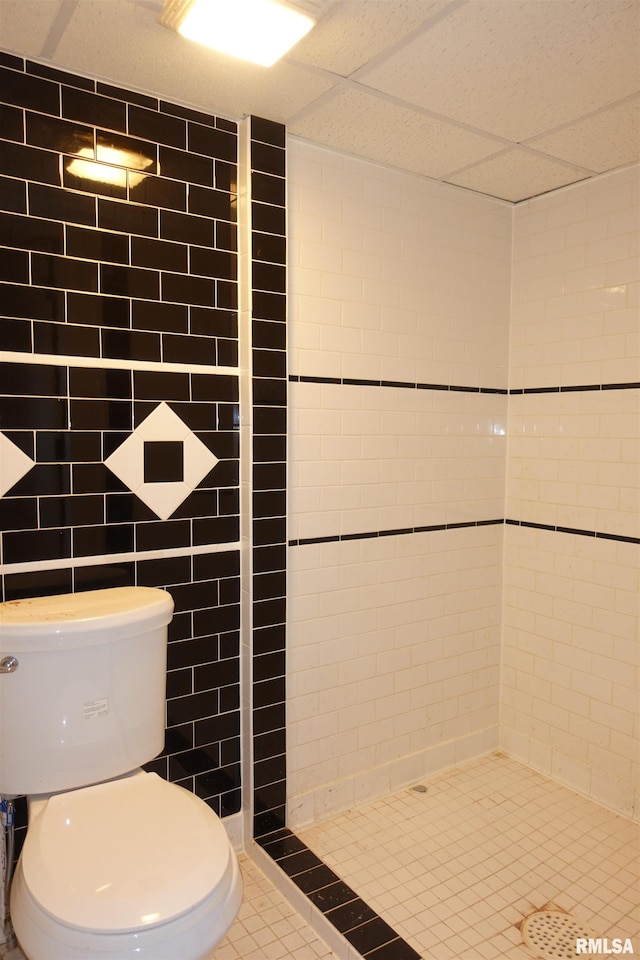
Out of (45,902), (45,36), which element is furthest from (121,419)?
(45,902)

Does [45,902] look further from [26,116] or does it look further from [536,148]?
[536,148]

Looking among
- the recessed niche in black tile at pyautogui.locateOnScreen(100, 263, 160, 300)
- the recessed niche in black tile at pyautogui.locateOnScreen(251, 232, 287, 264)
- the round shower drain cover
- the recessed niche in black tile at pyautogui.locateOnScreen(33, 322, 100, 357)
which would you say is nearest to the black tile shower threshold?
the round shower drain cover

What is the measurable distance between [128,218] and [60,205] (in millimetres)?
182

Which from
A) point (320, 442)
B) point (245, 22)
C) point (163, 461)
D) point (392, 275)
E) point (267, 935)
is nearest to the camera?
point (245, 22)

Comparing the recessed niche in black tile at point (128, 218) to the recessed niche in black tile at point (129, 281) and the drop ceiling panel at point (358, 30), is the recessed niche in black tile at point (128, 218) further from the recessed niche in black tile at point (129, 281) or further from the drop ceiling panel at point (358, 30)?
the drop ceiling panel at point (358, 30)

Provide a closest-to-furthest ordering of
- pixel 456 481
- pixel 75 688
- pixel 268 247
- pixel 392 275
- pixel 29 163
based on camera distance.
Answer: pixel 75 688, pixel 29 163, pixel 268 247, pixel 392 275, pixel 456 481

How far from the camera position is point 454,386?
2.60 meters

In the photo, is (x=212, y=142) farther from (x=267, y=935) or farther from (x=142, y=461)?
(x=267, y=935)

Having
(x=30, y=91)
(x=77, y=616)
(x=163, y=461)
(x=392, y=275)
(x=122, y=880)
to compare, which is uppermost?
(x=30, y=91)

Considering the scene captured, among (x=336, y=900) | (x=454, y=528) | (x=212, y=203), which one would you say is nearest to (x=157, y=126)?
(x=212, y=203)

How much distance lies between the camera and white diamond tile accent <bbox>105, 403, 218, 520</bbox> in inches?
74.4

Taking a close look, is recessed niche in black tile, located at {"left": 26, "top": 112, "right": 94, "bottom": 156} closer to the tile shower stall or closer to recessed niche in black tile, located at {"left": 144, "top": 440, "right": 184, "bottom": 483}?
the tile shower stall

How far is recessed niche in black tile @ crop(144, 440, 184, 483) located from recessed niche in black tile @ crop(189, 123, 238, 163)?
0.87 metres

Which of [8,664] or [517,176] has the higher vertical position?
[517,176]
